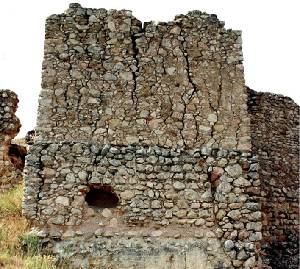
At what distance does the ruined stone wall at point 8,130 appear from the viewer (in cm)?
1127

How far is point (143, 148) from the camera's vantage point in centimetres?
814

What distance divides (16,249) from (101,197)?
60.9 inches

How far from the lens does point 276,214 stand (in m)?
11.2

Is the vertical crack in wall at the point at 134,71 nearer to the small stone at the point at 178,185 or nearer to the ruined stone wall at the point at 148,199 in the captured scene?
the ruined stone wall at the point at 148,199

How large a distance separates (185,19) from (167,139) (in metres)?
2.23

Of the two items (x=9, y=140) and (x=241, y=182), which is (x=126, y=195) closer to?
(x=241, y=182)

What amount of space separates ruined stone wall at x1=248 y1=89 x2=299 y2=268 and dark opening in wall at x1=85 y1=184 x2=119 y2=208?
4.18m

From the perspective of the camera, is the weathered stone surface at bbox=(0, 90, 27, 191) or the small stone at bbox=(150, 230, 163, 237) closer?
the small stone at bbox=(150, 230, 163, 237)

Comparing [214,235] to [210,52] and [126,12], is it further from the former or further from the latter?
[126,12]

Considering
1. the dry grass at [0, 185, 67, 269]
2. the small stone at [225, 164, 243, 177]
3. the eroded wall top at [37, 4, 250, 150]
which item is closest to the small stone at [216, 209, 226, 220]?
the small stone at [225, 164, 243, 177]

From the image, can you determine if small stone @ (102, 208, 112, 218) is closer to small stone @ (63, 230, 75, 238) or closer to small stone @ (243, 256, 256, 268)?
small stone @ (63, 230, 75, 238)

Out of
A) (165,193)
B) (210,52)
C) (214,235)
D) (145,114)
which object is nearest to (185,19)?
(210,52)

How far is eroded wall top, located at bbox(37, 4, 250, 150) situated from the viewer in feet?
27.0

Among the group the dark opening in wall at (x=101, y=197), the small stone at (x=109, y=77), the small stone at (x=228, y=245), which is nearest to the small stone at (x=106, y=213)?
the dark opening in wall at (x=101, y=197)
